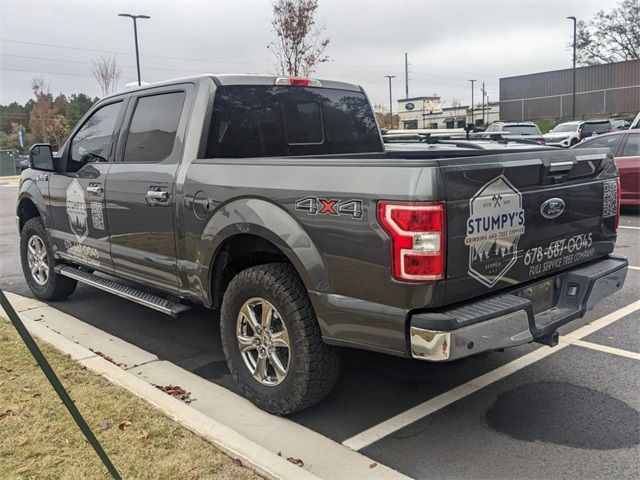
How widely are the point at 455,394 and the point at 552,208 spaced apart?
52.7 inches

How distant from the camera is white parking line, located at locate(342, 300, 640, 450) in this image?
3.46 metres

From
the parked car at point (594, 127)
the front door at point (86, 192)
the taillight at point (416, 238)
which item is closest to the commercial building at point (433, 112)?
the parked car at point (594, 127)

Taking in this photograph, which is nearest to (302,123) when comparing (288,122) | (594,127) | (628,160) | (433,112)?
(288,122)

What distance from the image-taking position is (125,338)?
17.3ft

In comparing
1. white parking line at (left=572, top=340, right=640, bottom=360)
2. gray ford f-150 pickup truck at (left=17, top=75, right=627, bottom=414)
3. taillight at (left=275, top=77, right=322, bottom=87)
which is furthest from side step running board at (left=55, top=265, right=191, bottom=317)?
white parking line at (left=572, top=340, right=640, bottom=360)

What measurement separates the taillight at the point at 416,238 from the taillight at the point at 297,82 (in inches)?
83.0

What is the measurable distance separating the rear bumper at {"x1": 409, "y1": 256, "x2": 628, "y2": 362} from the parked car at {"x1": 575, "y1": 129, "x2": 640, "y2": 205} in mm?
7895

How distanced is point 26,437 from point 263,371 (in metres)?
1.33

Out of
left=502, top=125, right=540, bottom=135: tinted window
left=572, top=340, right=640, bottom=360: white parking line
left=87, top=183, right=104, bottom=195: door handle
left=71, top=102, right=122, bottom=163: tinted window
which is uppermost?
left=502, top=125, right=540, bottom=135: tinted window

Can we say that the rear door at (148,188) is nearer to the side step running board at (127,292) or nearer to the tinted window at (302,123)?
the side step running board at (127,292)

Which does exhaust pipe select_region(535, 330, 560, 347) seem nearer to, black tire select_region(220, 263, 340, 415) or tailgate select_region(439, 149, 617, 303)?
tailgate select_region(439, 149, 617, 303)

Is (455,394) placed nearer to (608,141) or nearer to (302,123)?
(302,123)

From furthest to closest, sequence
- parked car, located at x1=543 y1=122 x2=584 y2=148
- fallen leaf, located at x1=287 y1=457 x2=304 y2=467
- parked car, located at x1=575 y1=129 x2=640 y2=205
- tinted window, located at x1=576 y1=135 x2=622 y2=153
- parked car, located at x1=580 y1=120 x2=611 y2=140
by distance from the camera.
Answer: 1. parked car, located at x1=580 y1=120 x2=611 y2=140
2. parked car, located at x1=543 y1=122 x2=584 y2=148
3. tinted window, located at x1=576 y1=135 x2=622 y2=153
4. parked car, located at x1=575 y1=129 x2=640 y2=205
5. fallen leaf, located at x1=287 y1=457 x2=304 y2=467

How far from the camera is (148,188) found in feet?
14.5
